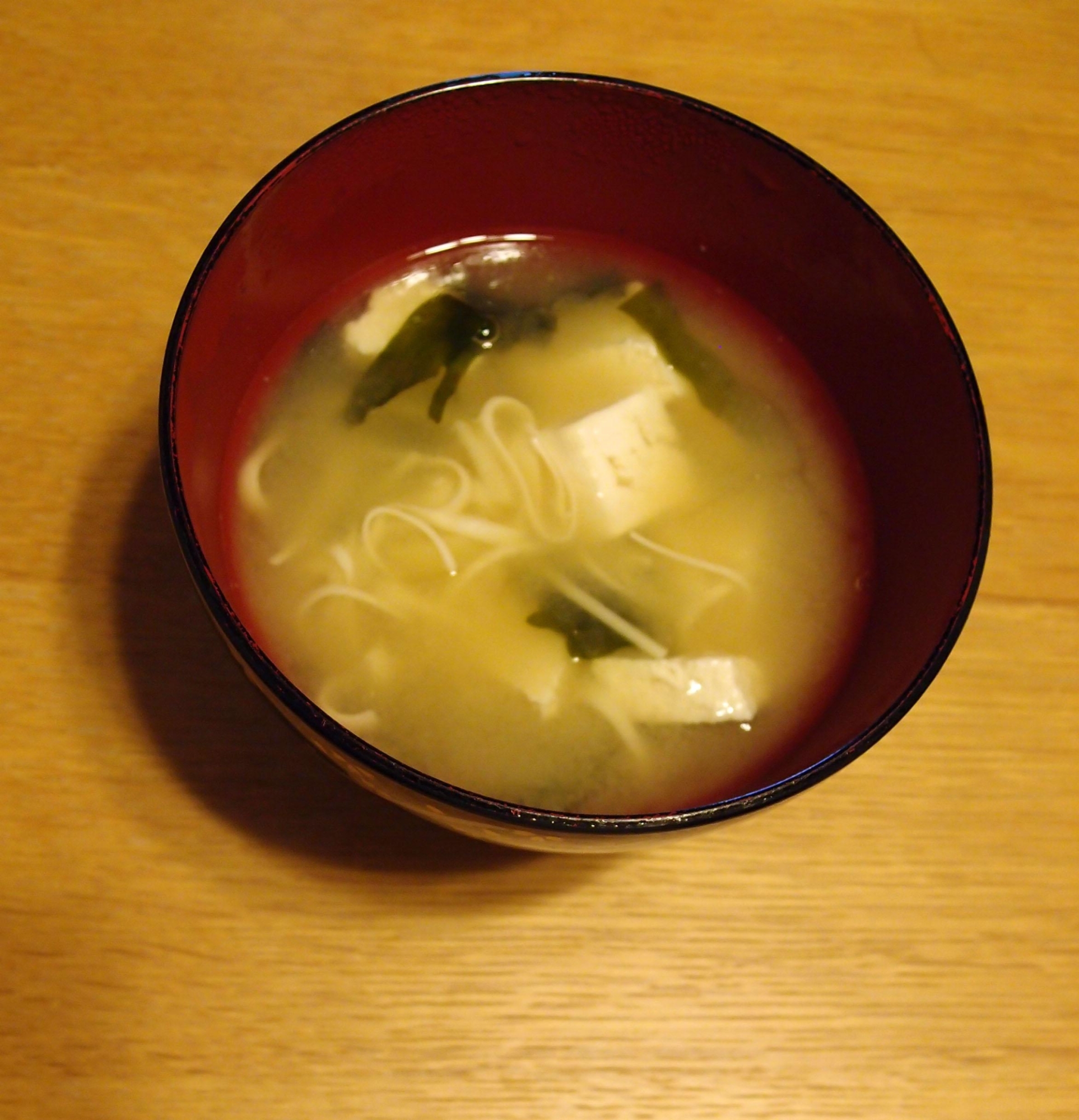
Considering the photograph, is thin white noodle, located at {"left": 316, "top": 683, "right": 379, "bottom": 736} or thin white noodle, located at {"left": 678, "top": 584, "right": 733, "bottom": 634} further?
thin white noodle, located at {"left": 678, "top": 584, "right": 733, "bottom": 634}

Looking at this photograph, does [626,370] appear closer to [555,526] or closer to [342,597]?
[555,526]

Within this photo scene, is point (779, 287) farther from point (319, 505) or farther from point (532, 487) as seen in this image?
point (319, 505)

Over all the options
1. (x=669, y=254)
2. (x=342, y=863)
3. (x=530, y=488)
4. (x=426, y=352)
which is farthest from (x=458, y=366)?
(x=342, y=863)

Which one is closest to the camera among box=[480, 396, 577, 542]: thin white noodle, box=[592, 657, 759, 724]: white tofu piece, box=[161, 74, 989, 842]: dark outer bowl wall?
box=[161, 74, 989, 842]: dark outer bowl wall

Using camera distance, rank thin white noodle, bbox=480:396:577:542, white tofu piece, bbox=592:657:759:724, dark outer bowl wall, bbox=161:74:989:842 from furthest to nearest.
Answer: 1. thin white noodle, bbox=480:396:577:542
2. white tofu piece, bbox=592:657:759:724
3. dark outer bowl wall, bbox=161:74:989:842

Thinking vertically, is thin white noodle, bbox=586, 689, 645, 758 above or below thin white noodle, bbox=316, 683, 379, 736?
above

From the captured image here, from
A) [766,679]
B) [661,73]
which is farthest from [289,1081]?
[661,73]

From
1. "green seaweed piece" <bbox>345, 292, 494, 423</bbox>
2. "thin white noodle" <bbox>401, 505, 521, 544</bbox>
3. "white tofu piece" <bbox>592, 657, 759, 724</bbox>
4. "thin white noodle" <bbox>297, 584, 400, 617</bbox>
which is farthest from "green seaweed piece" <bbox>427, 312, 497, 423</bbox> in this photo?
"white tofu piece" <bbox>592, 657, 759, 724</bbox>

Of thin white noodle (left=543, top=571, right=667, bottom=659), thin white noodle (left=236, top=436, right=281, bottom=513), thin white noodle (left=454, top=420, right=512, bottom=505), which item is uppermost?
thin white noodle (left=454, top=420, right=512, bottom=505)

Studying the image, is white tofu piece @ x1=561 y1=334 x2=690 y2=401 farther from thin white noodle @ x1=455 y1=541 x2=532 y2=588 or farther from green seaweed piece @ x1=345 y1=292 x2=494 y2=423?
thin white noodle @ x1=455 y1=541 x2=532 y2=588
